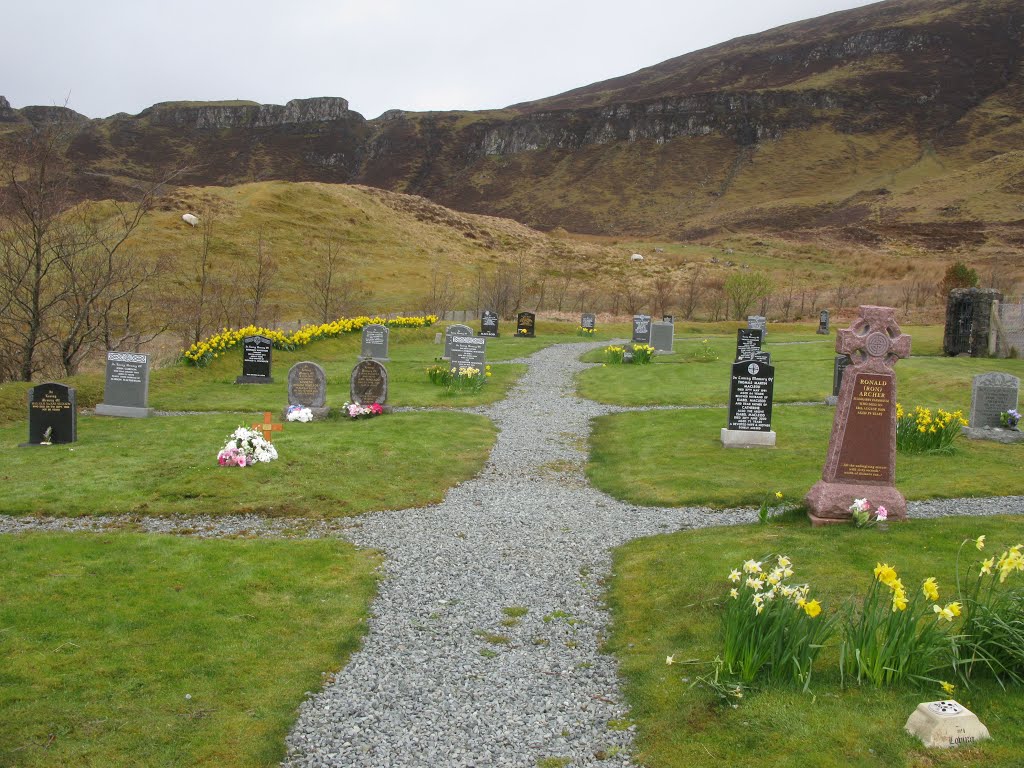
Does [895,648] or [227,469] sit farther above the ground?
[895,648]

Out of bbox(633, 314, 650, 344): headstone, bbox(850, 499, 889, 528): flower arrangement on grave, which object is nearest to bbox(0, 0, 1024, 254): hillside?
bbox(633, 314, 650, 344): headstone

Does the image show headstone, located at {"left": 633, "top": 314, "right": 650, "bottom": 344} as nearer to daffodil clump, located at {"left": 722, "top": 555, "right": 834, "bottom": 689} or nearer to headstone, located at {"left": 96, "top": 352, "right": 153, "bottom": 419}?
headstone, located at {"left": 96, "top": 352, "right": 153, "bottom": 419}

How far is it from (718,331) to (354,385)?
104 feet

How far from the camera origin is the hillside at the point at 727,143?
116m

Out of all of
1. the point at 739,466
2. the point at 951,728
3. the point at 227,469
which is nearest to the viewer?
the point at 951,728

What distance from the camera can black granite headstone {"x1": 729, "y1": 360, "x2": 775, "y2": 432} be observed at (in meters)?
14.2

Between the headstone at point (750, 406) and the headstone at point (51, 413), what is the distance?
12226 millimetres

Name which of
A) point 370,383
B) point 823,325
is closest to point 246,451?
point 370,383

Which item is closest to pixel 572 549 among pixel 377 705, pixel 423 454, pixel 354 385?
pixel 377 705

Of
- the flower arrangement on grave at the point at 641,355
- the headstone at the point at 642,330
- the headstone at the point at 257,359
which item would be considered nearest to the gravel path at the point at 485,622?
the headstone at the point at 257,359

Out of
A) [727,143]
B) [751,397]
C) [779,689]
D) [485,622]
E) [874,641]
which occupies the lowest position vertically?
[485,622]

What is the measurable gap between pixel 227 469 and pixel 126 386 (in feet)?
21.3

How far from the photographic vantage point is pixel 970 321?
26312 mm

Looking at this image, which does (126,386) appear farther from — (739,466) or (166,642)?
(739,466)
